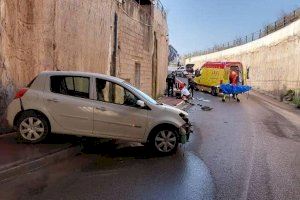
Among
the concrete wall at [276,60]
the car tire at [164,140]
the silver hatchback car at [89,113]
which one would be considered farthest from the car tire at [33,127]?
the concrete wall at [276,60]

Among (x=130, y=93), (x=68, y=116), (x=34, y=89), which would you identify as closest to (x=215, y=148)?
(x=130, y=93)

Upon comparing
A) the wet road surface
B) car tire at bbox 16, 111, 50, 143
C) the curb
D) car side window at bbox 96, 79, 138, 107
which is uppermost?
car side window at bbox 96, 79, 138, 107

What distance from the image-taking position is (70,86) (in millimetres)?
10492

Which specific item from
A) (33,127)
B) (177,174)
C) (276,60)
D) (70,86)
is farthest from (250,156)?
(276,60)

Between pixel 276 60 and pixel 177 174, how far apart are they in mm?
35370

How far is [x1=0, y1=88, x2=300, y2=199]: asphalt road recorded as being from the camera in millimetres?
7035

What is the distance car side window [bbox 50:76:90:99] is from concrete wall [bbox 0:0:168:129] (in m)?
1.50

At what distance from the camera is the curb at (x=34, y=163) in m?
7.60

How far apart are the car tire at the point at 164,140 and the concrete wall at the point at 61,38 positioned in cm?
361

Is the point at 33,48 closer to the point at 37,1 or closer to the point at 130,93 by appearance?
the point at 37,1

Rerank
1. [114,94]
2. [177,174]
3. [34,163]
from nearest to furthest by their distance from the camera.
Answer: [34,163]
[177,174]
[114,94]

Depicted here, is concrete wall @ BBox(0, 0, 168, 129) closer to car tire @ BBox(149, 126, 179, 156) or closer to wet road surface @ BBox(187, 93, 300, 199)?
car tire @ BBox(149, 126, 179, 156)

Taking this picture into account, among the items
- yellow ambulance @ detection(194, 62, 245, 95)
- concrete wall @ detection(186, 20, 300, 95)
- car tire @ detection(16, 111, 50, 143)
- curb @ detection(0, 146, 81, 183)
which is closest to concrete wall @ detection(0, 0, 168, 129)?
car tire @ detection(16, 111, 50, 143)

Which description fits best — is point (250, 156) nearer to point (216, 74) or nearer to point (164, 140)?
point (164, 140)
